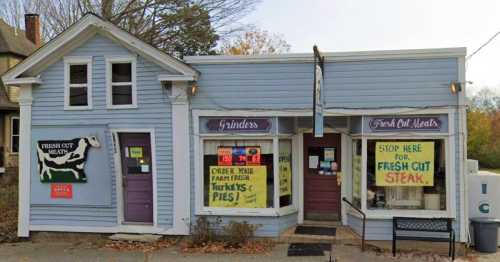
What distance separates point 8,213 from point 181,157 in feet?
23.5

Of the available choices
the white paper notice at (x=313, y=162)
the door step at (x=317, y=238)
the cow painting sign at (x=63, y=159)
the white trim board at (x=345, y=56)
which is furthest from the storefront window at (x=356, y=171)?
the cow painting sign at (x=63, y=159)

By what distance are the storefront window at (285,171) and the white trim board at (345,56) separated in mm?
1827

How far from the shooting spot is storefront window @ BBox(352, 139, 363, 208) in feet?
33.7

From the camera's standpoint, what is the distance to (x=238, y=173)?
10.5 m

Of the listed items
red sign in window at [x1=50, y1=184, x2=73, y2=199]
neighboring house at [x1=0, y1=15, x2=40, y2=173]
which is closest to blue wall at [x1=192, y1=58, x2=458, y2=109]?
red sign in window at [x1=50, y1=184, x2=73, y2=199]

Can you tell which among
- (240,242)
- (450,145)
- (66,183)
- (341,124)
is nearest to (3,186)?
(66,183)

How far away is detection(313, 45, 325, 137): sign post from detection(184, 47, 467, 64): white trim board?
52cm

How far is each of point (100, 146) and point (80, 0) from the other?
49.4 ft

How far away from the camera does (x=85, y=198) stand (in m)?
10.7

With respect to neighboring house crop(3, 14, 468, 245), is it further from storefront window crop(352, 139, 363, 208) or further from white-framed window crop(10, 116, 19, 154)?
white-framed window crop(10, 116, 19, 154)

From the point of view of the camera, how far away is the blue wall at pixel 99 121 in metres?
10.5

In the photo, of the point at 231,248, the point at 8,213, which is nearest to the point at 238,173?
the point at 231,248

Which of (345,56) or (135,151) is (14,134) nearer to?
(135,151)

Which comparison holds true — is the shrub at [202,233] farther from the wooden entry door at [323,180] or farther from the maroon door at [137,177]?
the wooden entry door at [323,180]
